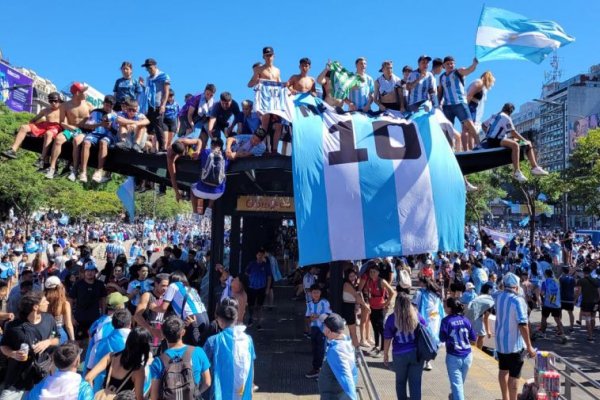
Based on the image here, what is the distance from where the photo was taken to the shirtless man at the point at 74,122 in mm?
9023

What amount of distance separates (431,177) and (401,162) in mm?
487

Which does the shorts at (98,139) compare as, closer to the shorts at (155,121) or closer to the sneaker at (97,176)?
the sneaker at (97,176)

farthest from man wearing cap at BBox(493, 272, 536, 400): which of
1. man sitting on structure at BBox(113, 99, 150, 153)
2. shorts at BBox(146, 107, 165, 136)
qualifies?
shorts at BBox(146, 107, 165, 136)

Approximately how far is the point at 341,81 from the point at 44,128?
5.71 meters

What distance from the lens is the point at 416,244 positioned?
23.0 feet

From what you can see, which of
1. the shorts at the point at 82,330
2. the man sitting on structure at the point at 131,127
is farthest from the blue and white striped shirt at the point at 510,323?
the man sitting on structure at the point at 131,127

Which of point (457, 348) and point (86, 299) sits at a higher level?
point (86, 299)

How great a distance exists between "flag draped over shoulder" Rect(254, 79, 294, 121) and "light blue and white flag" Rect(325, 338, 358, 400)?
183 inches

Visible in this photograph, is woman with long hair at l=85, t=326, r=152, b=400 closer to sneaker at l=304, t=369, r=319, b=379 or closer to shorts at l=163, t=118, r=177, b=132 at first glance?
sneaker at l=304, t=369, r=319, b=379

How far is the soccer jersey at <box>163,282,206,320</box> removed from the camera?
6320 millimetres

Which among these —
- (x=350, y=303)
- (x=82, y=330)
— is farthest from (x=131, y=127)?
(x=350, y=303)

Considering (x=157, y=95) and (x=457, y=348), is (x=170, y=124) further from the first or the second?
(x=457, y=348)

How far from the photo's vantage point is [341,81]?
1028cm

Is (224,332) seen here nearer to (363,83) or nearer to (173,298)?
(173,298)
